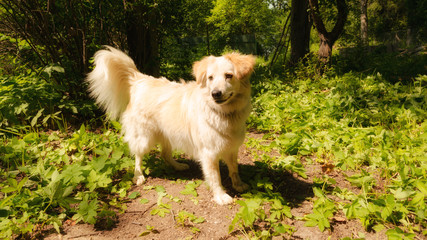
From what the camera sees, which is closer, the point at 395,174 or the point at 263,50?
the point at 395,174

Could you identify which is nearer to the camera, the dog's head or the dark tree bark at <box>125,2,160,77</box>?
the dog's head

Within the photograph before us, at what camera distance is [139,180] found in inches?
119

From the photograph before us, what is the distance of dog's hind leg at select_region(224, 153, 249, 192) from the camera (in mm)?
2766

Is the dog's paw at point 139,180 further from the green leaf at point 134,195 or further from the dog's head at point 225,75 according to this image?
the dog's head at point 225,75

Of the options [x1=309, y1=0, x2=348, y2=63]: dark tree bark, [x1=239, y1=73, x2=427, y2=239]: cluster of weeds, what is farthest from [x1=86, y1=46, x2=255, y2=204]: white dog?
[x1=309, y1=0, x2=348, y2=63]: dark tree bark

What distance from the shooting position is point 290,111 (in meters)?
4.35

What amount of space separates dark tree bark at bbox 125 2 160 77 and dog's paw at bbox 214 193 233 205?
141 inches

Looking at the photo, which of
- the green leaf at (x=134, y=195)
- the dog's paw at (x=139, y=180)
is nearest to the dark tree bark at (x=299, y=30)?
the dog's paw at (x=139, y=180)

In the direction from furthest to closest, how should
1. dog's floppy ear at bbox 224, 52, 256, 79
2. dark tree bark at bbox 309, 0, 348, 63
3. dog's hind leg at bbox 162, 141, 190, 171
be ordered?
dark tree bark at bbox 309, 0, 348, 63 < dog's hind leg at bbox 162, 141, 190, 171 < dog's floppy ear at bbox 224, 52, 256, 79

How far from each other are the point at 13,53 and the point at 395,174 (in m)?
6.23

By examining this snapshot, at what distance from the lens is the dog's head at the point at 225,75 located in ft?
7.64

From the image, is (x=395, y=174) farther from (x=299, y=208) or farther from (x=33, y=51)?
(x=33, y=51)

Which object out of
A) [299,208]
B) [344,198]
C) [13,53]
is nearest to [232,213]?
[299,208]

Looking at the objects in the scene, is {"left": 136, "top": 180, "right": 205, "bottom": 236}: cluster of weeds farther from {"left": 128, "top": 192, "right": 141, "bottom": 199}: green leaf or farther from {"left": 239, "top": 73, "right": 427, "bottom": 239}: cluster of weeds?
{"left": 239, "top": 73, "right": 427, "bottom": 239}: cluster of weeds
